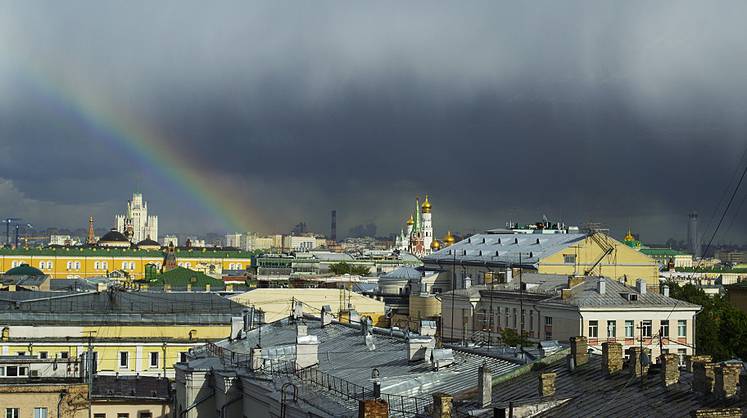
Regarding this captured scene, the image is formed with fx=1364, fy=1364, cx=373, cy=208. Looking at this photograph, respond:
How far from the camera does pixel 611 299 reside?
6688 cm

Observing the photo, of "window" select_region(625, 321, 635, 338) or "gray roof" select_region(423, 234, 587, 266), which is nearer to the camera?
"window" select_region(625, 321, 635, 338)

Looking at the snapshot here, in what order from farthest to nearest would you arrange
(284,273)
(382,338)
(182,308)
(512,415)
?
(284,273)
(182,308)
(382,338)
(512,415)

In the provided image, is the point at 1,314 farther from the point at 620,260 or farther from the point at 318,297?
the point at 620,260

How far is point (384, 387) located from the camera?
29.8 m

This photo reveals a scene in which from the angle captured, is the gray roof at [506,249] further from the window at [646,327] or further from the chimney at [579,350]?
the chimney at [579,350]

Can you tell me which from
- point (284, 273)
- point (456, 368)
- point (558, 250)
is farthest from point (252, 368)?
point (284, 273)

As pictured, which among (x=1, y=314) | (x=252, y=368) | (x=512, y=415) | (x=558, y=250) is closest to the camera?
(x=512, y=415)

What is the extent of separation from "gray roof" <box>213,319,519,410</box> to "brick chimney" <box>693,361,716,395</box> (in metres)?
6.94

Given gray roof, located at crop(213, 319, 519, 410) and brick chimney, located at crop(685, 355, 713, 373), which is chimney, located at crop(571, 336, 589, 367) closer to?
gray roof, located at crop(213, 319, 519, 410)

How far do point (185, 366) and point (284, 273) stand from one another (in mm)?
122143

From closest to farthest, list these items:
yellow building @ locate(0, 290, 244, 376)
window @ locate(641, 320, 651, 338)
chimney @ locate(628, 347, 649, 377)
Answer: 1. chimney @ locate(628, 347, 649, 377)
2. yellow building @ locate(0, 290, 244, 376)
3. window @ locate(641, 320, 651, 338)

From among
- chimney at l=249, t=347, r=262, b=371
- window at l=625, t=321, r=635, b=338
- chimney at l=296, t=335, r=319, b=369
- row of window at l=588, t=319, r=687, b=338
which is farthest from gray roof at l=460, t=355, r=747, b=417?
window at l=625, t=321, r=635, b=338

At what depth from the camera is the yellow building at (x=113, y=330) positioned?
57000 mm

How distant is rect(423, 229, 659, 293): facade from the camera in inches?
3713
